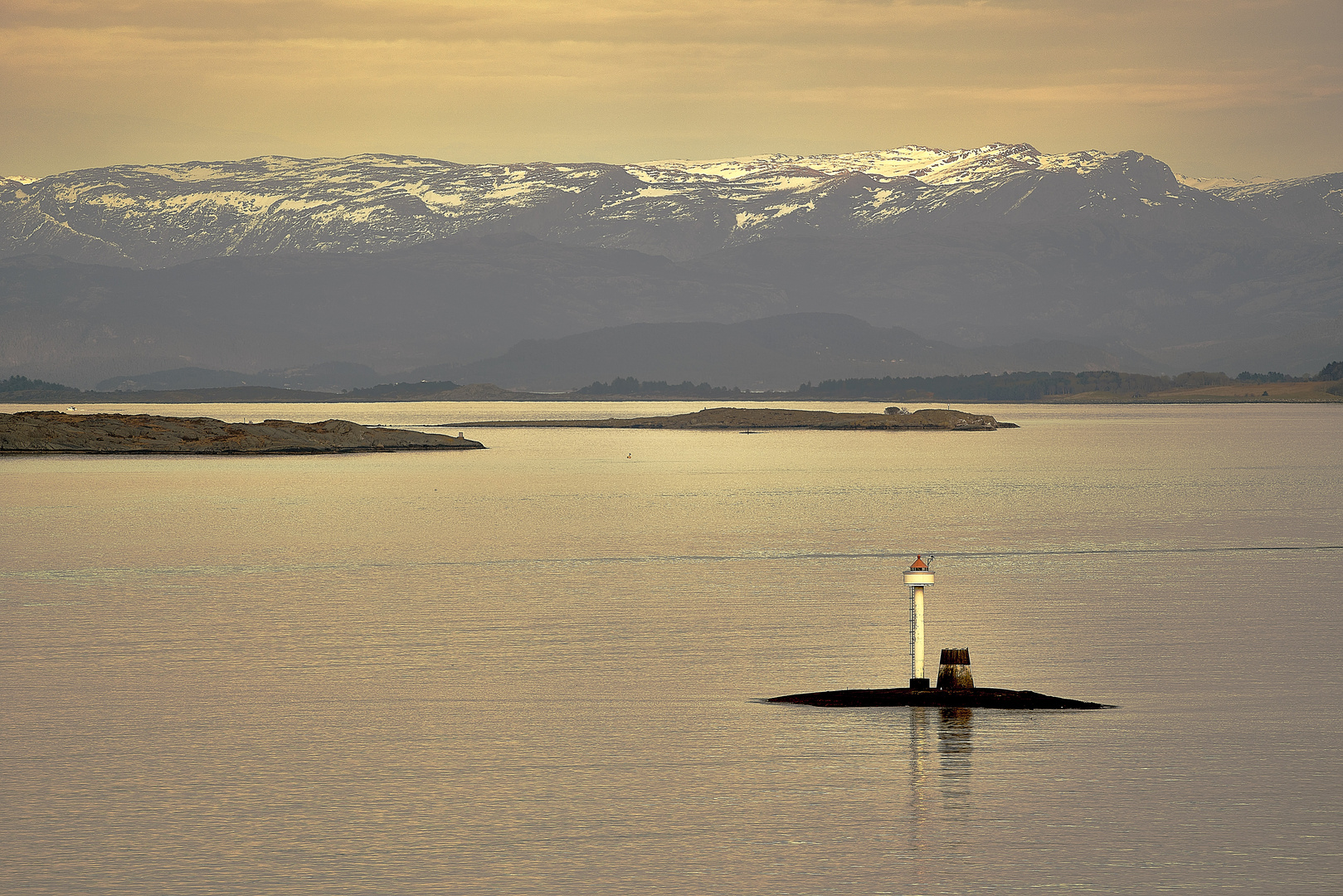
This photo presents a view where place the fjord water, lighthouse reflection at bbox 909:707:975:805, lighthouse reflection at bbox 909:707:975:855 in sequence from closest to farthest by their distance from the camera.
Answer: the fjord water < lighthouse reflection at bbox 909:707:975:855 < lighthouse reflection at bbox 909:707:975:805

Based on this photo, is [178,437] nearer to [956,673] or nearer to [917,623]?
[917,623]

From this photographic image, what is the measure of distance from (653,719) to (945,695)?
15.0 feet

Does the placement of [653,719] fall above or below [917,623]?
below

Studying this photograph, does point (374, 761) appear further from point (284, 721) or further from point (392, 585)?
point (392, 585)

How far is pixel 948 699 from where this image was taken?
89.8ft

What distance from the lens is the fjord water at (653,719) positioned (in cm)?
1939

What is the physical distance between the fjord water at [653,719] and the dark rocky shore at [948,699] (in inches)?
13.0

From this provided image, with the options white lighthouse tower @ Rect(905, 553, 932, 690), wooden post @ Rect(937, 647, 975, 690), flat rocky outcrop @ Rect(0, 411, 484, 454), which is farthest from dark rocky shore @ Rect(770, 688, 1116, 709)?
flat rocky outcrop @ Rect(0, 411, 484, 454)

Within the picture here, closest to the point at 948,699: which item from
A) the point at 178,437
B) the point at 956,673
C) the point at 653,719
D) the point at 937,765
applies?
the point at 956,673

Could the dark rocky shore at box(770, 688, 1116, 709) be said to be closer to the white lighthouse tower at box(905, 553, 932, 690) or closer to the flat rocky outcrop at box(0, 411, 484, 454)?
the white lighthouse tower at box(905, 553, 932, 690)

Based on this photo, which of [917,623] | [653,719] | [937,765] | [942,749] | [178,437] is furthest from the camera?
[178,437]

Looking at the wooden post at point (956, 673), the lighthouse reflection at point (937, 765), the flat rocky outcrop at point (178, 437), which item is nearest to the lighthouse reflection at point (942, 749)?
the lighthouse reflection at point (937, 765)

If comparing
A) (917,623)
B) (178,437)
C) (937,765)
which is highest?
(178,437)

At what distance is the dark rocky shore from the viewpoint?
90.0 feet
